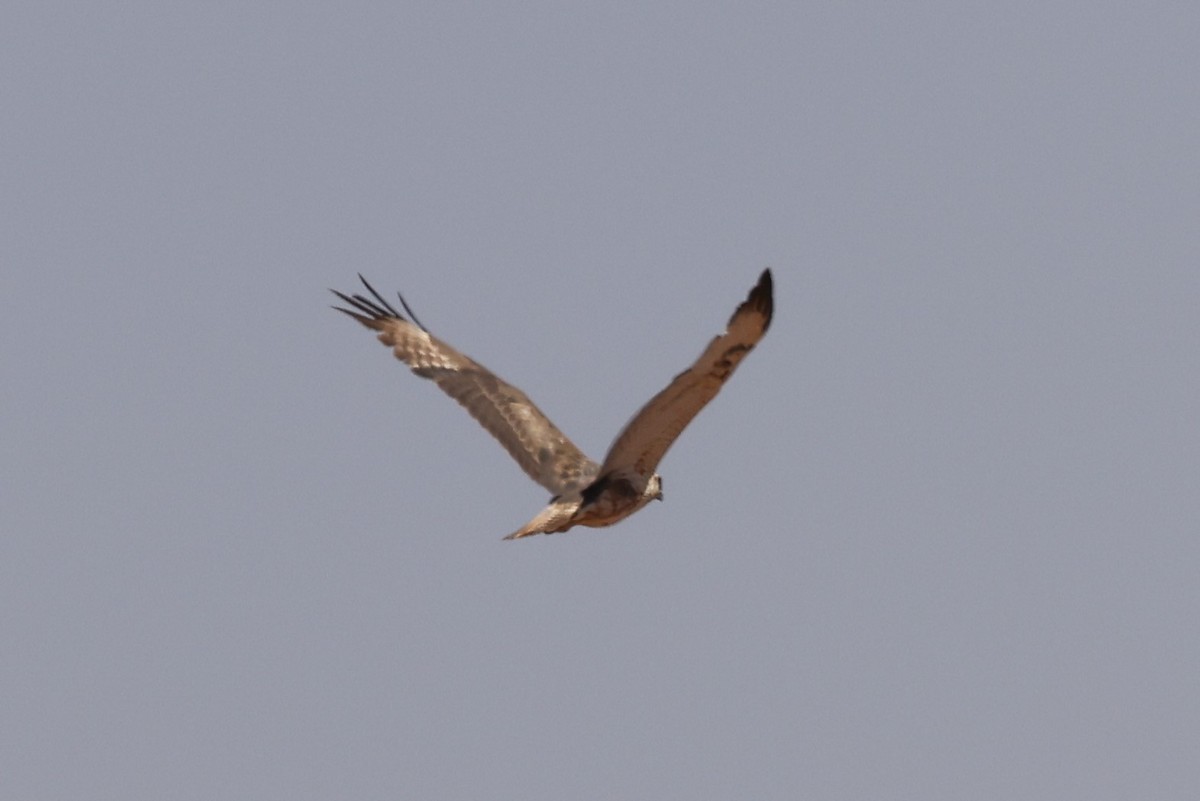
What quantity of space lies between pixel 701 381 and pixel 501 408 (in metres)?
4.82

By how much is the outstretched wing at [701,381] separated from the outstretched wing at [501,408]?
7.54ft

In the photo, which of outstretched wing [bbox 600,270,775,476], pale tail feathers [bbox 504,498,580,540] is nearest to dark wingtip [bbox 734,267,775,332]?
outstretched wing [bbox 600,270,775,476]

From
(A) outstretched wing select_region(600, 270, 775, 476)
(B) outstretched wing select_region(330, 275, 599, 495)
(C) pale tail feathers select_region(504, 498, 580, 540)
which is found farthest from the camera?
(B) outstretched wing select_region(330, 275, 599, 495)

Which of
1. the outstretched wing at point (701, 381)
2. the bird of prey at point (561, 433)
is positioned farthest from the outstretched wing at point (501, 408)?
the outstretched wing at point (701, 381)

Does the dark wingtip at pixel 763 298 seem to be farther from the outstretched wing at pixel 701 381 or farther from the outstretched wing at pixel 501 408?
the outstretched wing at pixel 501 408

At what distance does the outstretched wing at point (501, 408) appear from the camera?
2298cm

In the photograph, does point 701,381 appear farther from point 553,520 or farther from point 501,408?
point 501,408

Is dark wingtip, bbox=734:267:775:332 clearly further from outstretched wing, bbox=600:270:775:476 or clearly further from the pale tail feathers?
the pale tail feathers

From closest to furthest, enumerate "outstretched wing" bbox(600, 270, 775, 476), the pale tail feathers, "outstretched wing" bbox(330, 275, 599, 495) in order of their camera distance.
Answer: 1. "outstretched wing" bbox(600, 270, 775, 476)
2. the pale tail feathers
3. "outstretched wing" bbox(330, 275, 599, 495)

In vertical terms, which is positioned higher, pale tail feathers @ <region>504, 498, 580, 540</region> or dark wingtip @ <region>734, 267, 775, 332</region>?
dark wingtip @ <region>734, 267, 775, 332</region>

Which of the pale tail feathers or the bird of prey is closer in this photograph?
the bird of prey

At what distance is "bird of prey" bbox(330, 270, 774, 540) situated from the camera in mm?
19188

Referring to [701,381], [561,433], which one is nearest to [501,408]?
[561,433]

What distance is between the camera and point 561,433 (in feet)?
76.8
